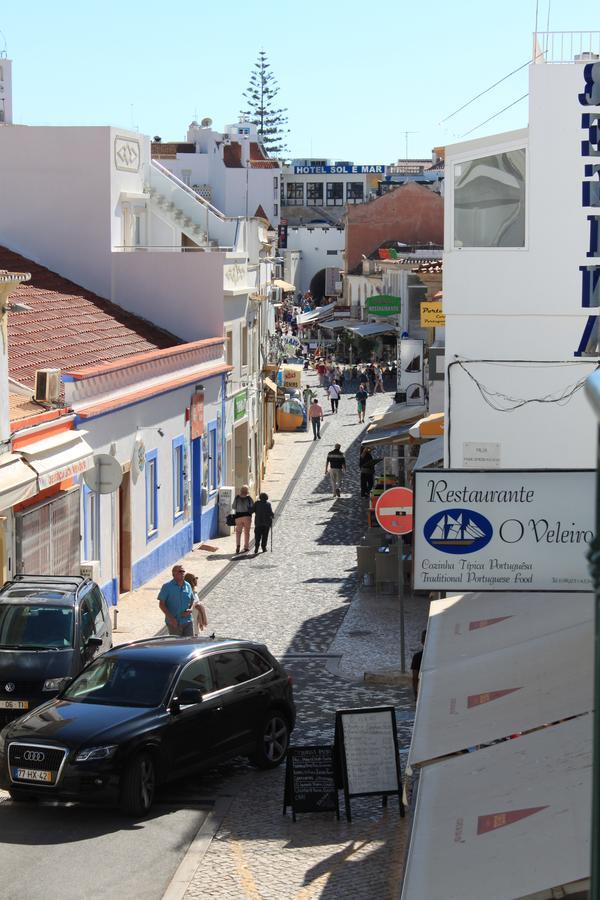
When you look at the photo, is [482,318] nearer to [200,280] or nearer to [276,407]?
[200,280]

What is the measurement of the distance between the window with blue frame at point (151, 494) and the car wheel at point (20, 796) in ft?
46.5

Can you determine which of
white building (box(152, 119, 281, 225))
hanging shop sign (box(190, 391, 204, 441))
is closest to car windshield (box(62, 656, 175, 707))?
hanging shop sign (box(190, 391, 204, 441))

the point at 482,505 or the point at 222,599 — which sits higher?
the point at 482,505

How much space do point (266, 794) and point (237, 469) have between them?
81.3 feet

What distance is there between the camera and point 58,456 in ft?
70.1

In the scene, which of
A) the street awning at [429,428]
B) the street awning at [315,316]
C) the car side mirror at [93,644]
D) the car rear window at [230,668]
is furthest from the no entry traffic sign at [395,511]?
the street awning at [315,316]

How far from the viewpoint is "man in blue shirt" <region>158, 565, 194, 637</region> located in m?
20.0

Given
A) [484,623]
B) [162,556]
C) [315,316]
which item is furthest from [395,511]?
[315,316]

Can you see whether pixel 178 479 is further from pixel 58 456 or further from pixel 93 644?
pixel 93 644

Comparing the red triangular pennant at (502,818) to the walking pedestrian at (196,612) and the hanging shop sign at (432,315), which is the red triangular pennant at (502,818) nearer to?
the walking pedestrian at (196,612)

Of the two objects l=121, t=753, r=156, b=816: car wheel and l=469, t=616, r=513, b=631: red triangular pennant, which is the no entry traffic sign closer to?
l=469, t=616, r=513, b=631: red triangular pennant

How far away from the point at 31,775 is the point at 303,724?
4536mm

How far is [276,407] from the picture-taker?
56.7 meters

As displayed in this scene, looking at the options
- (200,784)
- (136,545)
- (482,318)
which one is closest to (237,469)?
(136,545)
